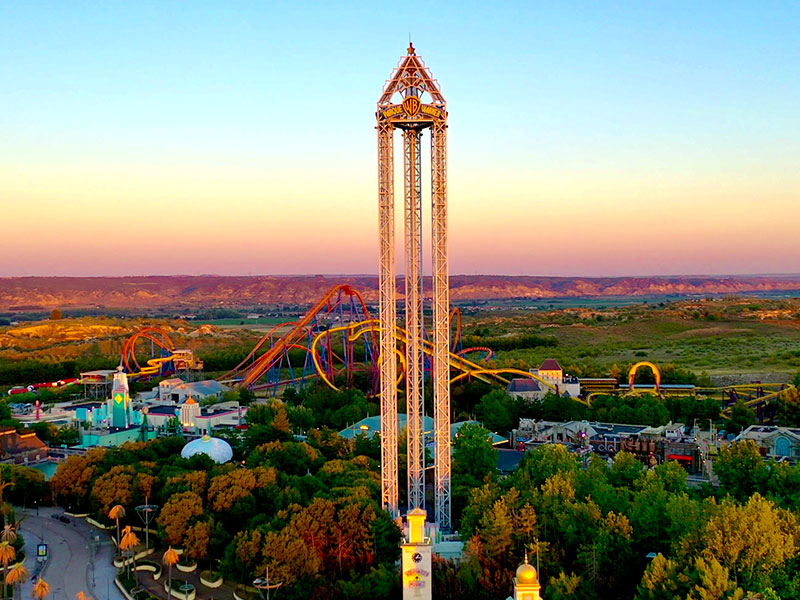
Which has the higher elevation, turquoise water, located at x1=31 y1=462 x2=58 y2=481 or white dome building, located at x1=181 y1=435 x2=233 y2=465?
white dome building, located at x1=181 y1=435 x2=233 y2=465

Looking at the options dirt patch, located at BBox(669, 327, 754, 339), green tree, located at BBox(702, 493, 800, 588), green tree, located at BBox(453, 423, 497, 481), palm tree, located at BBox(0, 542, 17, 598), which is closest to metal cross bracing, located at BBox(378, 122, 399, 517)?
green tree, located at BBox(453, 423, 497, 481)

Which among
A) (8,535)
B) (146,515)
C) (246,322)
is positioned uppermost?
(146,515)

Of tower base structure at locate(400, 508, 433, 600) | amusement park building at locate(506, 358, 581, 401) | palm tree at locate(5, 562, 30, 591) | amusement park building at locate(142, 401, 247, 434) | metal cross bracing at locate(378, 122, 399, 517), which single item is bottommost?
amusement park building at locate(142, 401, 247, 434)

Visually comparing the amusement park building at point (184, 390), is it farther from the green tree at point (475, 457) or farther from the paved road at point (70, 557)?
the green tree at point (475, 457)

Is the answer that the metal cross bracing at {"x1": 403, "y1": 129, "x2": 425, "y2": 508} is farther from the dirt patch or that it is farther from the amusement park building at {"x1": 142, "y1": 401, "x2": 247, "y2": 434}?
the dirt patch

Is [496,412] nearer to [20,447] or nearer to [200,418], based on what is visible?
[200,418]

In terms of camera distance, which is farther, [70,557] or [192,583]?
[70,557]

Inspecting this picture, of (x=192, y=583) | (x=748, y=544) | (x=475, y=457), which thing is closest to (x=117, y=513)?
(x=192, y=583)

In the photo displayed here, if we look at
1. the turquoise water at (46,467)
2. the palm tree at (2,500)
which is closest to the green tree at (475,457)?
the palm tree at (2,500)
